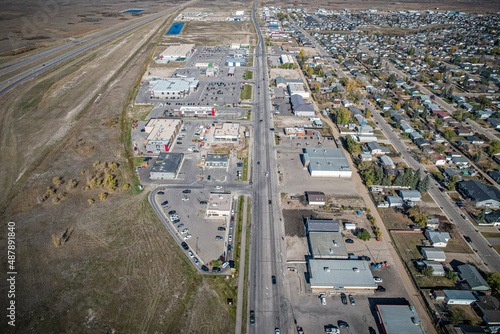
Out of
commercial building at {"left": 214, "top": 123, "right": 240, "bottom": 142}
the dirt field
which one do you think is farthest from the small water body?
commercial building at {"left": 214, "top": 123, "right": 240, "bottom": 142}

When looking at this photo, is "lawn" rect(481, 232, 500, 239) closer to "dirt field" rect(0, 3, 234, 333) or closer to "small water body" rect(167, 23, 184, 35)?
"dirt field" rect(0, 3, 234, 333)

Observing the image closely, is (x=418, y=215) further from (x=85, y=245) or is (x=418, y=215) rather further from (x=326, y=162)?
(x=85, y=245)

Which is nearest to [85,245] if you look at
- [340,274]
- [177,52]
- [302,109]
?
[340,274]

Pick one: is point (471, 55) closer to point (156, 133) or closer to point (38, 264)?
point (156, 133)

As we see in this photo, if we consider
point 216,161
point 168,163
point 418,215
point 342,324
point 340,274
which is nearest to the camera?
point 342,324

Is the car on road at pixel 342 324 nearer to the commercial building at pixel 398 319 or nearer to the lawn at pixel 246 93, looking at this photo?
the commercial building at pixel 398 319
